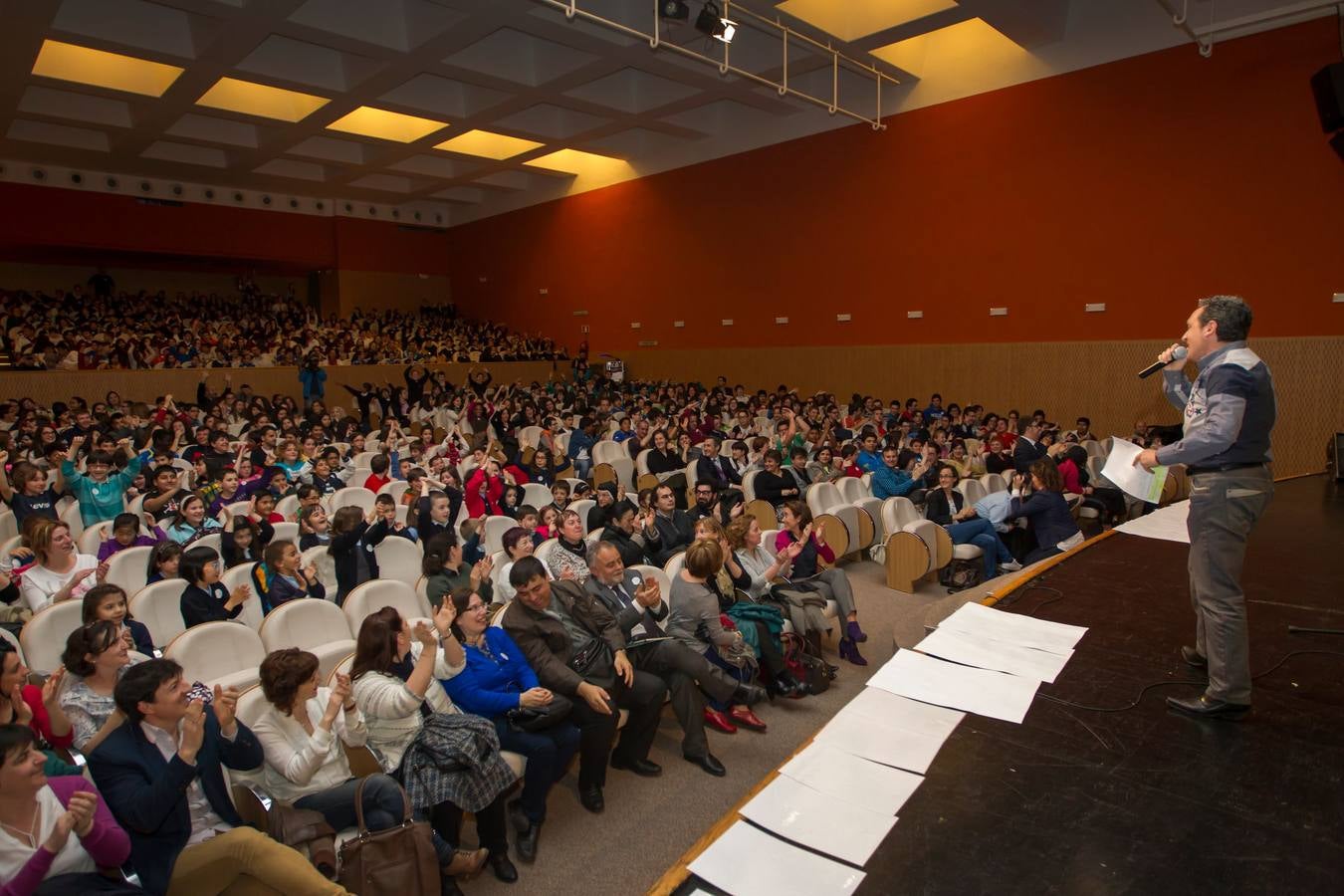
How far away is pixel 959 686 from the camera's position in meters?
2.81

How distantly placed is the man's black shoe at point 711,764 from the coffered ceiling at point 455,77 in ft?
19.6

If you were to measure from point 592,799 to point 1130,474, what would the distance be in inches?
104

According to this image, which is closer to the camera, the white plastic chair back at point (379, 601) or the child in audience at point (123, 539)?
the white plastic chair back at point (379, 601)

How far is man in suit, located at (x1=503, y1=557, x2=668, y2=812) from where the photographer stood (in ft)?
11.6

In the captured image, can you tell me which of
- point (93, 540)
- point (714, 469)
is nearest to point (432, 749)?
point (93, 540)

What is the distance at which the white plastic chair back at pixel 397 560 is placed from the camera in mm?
5258

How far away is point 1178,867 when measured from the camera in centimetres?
195

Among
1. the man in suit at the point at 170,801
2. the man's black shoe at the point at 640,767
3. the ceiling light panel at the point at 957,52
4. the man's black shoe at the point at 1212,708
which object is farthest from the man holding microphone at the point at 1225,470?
the ceiling light panel at the point at 957,52

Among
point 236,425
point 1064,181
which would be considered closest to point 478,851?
point 236,425

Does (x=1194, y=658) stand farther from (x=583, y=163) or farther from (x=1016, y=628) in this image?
(x=583, y=163)

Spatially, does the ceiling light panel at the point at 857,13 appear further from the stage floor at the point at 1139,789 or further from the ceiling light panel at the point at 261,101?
the stage floor at the point at 1139,789

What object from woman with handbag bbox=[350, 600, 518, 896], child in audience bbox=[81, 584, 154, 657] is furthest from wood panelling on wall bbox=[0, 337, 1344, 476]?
child in audience bbox=[81, 584, 154, 657]

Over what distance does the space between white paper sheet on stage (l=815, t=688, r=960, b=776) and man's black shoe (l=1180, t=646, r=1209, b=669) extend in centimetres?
127

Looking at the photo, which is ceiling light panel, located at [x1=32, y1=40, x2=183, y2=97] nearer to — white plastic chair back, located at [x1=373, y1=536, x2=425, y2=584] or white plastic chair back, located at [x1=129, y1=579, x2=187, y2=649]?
white plastic chair back, located at [x1=373, y1=536, x2=425, y2=584]
